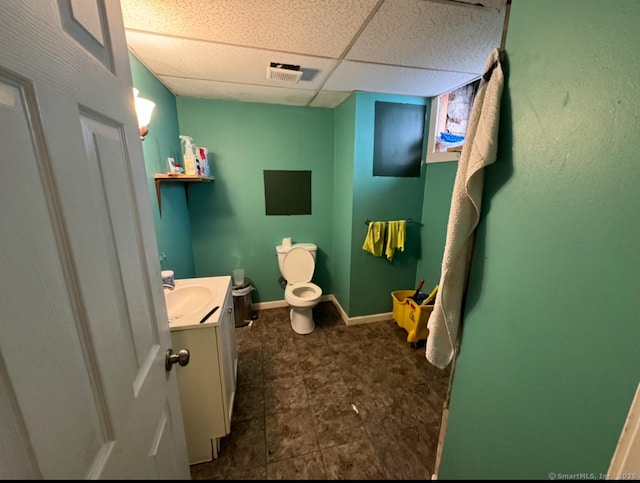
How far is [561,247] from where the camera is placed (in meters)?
0.64

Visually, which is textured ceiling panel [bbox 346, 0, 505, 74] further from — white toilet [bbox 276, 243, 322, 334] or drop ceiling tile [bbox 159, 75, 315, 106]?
white toilet [bbox 276, 243, 322, 334]

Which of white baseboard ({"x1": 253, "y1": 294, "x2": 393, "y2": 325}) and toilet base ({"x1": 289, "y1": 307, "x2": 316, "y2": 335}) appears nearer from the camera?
toilet base ({"x1": 289, "y1": 307, "x2": 316, "y2": 335})

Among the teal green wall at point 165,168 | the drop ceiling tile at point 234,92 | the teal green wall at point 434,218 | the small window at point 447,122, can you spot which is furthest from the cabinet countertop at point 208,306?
the small window at point 447,122

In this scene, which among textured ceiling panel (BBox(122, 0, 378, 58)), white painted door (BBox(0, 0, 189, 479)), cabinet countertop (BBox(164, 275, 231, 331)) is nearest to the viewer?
white painted door (BBox(0, 0, 189, 479))

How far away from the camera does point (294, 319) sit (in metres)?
2.49

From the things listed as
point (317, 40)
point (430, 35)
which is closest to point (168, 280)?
point (317, 40)

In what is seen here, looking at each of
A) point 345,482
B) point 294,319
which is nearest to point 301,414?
point 294,319

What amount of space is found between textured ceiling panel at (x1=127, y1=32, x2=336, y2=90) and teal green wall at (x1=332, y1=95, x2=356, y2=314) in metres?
0.56

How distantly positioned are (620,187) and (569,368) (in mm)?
445

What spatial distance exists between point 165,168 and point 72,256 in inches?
69.2

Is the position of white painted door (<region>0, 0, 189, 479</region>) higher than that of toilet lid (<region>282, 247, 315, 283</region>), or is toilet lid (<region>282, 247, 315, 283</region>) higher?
white painted door (<region>0, 0, 189, 479</region>)

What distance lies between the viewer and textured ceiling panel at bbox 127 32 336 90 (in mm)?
1371

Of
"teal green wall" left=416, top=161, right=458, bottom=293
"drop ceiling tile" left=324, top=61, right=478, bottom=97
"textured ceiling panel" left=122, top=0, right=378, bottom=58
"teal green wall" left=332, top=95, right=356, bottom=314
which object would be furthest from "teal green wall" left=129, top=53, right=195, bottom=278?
"teal green wall" left=416, top=161, right=458, bottom=293

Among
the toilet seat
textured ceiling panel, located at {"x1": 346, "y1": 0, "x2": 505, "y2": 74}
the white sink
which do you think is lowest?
the toilet seat
